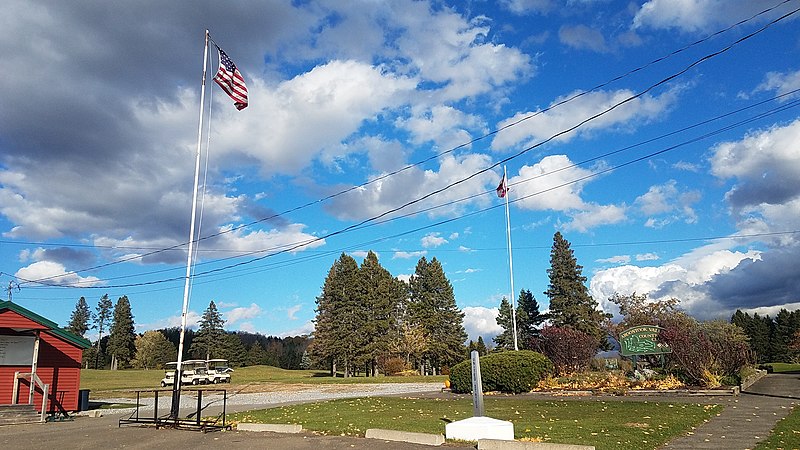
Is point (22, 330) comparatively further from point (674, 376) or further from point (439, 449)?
point (674, 376)

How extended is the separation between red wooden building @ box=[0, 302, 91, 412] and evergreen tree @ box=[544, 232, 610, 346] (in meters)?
49.5

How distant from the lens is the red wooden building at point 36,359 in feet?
66.3

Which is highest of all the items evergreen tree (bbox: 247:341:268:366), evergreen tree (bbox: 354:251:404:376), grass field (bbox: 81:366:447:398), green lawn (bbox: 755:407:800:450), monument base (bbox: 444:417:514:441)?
evergreen tree (bbox: 354:251:404:376)

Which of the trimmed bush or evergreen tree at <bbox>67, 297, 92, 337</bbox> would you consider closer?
the trimmed bush

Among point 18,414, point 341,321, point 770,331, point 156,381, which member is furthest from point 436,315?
point 770,331

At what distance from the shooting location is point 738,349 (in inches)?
824

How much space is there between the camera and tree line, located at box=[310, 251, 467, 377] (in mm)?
61000

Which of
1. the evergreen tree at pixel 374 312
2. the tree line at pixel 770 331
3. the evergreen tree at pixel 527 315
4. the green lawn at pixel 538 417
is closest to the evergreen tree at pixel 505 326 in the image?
the evergreen tree at pixel 527 315

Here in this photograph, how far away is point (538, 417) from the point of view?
572 inches

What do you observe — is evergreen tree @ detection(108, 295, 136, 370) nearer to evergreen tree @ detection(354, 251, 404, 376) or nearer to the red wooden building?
evergreen tree @ detection(354, 251, 404, 376)

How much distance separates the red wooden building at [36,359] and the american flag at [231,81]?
1121 centimetres

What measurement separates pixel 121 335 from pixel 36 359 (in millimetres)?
76304

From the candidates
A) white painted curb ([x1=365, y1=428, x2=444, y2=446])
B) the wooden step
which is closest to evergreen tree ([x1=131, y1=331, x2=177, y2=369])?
the wooden step

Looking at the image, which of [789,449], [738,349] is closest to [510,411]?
[789,449]
